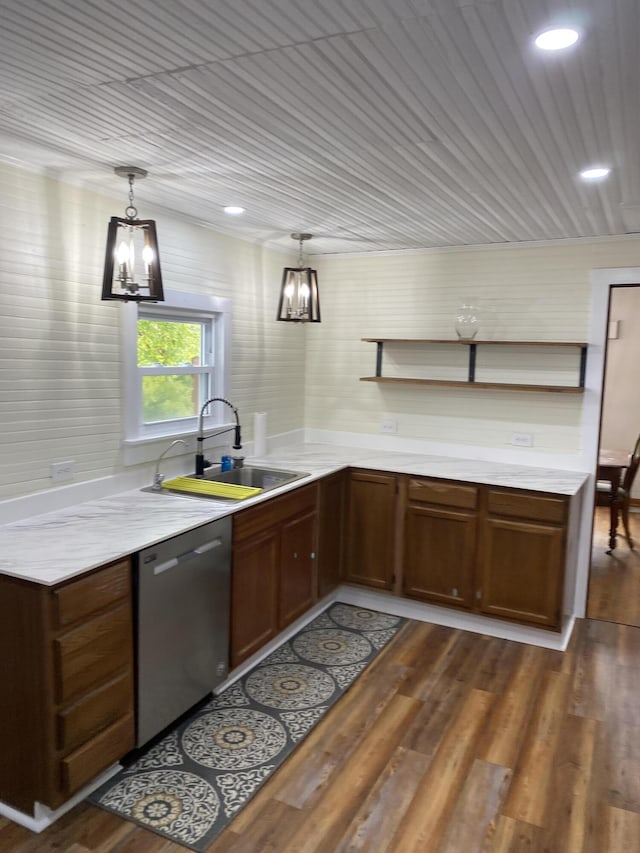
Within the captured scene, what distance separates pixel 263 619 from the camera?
10.8 ft

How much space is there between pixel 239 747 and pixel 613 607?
2.76m

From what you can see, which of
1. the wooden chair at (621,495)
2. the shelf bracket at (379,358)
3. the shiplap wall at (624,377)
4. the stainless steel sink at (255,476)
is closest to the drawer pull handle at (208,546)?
the stainless steel sink at (255,476)

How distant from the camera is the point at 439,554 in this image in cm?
382

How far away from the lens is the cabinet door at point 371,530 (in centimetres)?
395

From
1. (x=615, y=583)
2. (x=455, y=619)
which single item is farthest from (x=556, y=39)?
(x=615, y=583)

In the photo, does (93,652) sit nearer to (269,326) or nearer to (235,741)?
(235,741)

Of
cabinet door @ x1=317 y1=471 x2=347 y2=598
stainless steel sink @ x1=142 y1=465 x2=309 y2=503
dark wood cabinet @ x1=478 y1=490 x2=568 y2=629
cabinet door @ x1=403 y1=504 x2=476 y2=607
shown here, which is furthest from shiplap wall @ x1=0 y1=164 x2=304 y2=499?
dark wood cabinet @ x1=478 y1=490 x2=568 y2=629

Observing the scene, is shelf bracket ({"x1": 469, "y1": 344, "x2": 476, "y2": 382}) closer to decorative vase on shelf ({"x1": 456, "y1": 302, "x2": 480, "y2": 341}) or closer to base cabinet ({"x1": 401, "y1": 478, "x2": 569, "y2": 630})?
decorative vase on shelf ({"x1": 456, "y1": 302, "x2": 480, "y2": 341})


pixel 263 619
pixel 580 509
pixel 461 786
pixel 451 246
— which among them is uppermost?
pixel 451 246

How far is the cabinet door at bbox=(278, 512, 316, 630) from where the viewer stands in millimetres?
3436

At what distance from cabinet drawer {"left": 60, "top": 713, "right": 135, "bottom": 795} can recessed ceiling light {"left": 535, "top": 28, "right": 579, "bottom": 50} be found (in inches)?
101

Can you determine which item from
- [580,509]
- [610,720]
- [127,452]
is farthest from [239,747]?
[580,509]

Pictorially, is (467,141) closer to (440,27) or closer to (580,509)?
(440,27)

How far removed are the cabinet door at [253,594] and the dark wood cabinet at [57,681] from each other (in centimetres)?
78
